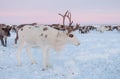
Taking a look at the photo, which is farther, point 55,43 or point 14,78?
point 55,43

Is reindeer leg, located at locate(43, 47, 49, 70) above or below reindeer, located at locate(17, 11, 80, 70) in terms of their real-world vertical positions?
below

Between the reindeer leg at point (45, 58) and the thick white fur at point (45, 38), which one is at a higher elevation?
the thick white fur at point (45, 38)

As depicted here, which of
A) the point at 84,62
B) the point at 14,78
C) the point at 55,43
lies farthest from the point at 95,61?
the point at 14,78

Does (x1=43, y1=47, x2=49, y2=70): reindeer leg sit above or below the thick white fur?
below

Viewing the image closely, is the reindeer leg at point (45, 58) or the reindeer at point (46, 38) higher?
the reindeer at point (46, 38)

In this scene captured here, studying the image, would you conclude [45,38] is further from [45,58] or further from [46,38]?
[45,58]

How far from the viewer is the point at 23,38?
8367mm

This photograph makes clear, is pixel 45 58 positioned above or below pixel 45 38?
below

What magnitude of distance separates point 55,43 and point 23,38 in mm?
1109

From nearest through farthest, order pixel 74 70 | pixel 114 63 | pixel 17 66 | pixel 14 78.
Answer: pixel 14 78 → pixel 74 70 → pixel 17 66 → pixel 114 63

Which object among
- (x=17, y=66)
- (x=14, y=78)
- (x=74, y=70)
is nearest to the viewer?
(x=14, y=78)

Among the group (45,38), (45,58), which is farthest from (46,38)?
(45,58)

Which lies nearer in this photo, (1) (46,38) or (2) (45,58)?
(1) (46,38)

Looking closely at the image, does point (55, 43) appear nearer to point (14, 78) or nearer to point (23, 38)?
point (23, 38)
